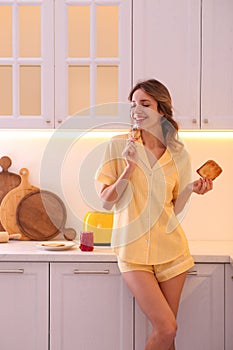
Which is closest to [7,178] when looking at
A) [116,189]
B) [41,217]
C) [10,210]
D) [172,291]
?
[10,210]

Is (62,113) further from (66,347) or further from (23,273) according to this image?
(66,347)

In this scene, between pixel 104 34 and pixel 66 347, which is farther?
pixel 104 34

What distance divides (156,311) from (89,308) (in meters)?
0.50

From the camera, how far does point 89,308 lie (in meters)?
3.09

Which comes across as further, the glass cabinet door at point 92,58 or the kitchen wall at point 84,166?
the kitchen wall at point 84,166

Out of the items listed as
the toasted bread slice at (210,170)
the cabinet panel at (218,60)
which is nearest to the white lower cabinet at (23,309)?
the toasted bread slice at (210,170)

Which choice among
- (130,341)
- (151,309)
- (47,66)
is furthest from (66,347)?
(47,66)

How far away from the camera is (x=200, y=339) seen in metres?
3.08

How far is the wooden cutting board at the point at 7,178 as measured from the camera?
3.63m

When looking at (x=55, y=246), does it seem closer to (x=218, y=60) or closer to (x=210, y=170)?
(x=210, y=170)

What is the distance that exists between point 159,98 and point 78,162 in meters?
1.04

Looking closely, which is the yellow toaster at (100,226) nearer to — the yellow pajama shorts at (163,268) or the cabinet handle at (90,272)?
the cabinet handle at (90,272)

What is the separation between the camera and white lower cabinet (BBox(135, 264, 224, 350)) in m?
3.05

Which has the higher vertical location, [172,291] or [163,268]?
[163,268]
